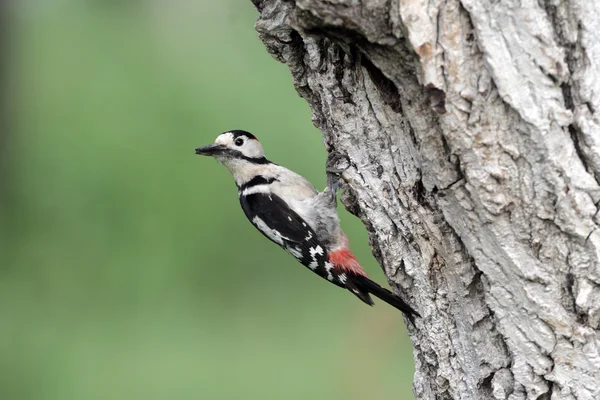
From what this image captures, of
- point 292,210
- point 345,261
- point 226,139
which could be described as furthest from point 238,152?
point 345,261

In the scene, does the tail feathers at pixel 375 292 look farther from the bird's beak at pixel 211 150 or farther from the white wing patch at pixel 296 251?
the bird's beak at pixel 211 150

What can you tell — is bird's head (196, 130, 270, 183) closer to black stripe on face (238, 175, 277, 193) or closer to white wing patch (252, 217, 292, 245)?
black stripe on face (238, 175, 277, 193)

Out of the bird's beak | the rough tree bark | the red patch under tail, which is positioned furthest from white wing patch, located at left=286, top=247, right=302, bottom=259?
the rough tree bark

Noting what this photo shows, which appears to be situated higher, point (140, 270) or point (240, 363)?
point (140, 270)

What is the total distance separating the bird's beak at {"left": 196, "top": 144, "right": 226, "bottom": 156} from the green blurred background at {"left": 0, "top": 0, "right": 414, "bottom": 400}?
202 centimetres

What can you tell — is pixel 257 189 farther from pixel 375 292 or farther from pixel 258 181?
pixel 375 292

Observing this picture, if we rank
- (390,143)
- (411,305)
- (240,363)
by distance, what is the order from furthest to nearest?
1. (240,363)
2. (411,305)
3. (390,143)

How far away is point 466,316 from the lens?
2.33 metres

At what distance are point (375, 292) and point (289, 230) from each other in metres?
0.66

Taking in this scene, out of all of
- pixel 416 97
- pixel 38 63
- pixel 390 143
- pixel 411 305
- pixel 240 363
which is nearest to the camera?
pixel 416 97

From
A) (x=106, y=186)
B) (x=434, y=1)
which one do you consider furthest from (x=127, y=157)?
(x=434, y=1)

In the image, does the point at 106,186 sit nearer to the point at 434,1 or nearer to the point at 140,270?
the point at 140,270

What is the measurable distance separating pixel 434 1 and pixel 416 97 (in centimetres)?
26

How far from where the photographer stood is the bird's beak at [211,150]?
11.8 feet
